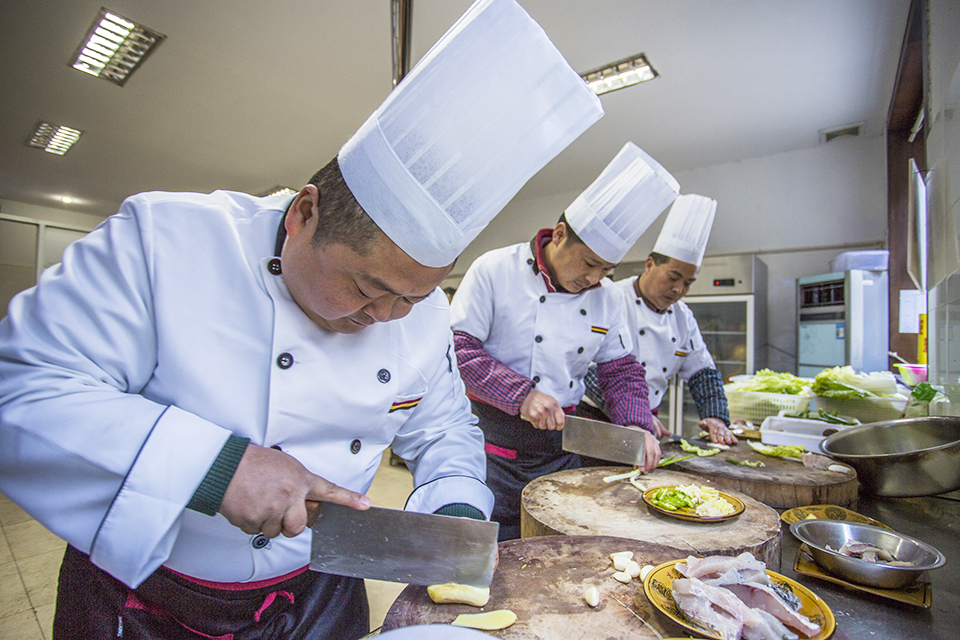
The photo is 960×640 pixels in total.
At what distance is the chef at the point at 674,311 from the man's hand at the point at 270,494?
7.33 ft

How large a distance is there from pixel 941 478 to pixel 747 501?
0.51m

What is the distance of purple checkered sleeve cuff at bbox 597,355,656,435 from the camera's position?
2072 mm

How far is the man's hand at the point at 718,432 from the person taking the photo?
224 cm

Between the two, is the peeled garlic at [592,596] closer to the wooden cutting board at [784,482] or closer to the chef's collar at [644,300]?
the wooden cutting board at [784,482]

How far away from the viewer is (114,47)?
3736 mm

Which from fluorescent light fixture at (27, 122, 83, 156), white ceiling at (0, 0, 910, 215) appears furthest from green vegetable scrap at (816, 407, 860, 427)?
fluorescent light fixture at (27, 122, 83, 156)

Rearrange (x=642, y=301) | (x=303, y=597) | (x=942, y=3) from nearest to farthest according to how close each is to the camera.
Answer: (x=303, y=597) < (x=942, y=3) < (x=642, y=301)

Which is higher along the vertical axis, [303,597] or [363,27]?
[363,27]

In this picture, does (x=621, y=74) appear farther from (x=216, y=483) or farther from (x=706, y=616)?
(x=216, y=483)

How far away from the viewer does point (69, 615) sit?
0.95 meters

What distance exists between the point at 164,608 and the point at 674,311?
2.73 m

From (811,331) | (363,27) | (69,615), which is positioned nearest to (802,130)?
(811,331)

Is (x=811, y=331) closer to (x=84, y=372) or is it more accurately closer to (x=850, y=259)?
(x=850, y=259)

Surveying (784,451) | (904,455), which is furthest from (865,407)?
(904,455)
